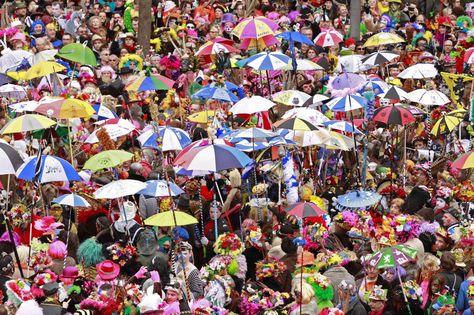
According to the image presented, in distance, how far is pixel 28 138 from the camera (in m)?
17.3

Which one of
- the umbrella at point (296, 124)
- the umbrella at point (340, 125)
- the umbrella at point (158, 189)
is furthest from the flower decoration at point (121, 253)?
the umbrella at point (340, 125)

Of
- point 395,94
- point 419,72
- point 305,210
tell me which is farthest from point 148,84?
point 305,210

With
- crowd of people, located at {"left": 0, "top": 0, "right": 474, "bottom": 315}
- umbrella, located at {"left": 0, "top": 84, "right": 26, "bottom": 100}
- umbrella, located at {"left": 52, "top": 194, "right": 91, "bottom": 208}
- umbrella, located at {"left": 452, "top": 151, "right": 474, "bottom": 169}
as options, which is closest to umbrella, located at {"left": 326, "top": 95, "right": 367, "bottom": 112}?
crowd of people, located at {"left": 0, "top": 0, "right": 474, "bottom": 315}

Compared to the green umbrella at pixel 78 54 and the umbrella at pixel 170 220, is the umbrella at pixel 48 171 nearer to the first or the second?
the umbrella at pixel 170 220

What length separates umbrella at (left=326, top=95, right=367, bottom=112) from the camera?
674 inches

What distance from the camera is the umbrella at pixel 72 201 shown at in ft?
46.7

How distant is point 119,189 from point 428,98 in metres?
6.01

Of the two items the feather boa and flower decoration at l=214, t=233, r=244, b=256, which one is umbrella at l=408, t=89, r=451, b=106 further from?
flower decoration at l=214, t=233, r=244, b=256

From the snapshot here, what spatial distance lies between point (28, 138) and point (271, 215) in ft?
13.6

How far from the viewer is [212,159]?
14.0 m

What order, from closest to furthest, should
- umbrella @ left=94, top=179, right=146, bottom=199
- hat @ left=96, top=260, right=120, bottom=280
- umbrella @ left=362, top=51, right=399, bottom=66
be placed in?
1. hat @ left=96, top=260, right=120, bottom=280
2. umbrella @ left=94, top=179, right=146, bottom=199
3. umbrella @ left=362, top=51, right=399, bottom=66

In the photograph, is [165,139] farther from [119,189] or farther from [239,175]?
[119,189]

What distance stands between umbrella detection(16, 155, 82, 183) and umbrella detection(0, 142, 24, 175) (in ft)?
0.58

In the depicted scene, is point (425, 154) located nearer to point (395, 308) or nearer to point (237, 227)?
point (237, 227)
